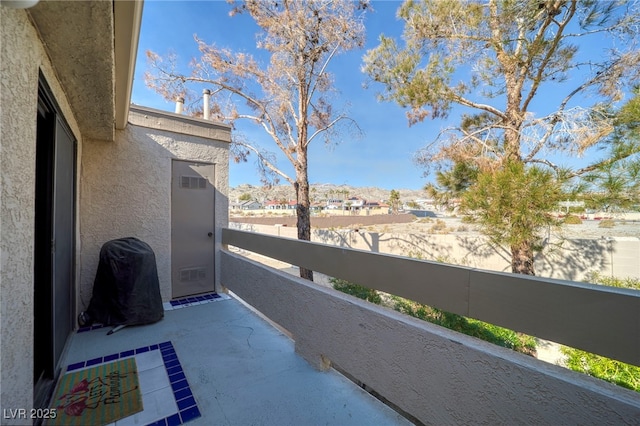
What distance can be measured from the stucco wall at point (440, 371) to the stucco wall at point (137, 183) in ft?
10.2

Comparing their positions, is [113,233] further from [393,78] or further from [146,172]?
[393,78]

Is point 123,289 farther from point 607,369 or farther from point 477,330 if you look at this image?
point 607,369

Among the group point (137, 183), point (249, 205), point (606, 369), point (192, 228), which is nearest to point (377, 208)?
point (249, 205)

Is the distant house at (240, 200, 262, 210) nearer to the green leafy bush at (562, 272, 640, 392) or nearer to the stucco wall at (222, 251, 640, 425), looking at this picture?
the green leafy bush at (562, 272, 640, 392)

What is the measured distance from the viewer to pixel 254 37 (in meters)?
8.07

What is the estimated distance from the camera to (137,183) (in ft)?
14.6

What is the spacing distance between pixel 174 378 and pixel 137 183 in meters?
3.24

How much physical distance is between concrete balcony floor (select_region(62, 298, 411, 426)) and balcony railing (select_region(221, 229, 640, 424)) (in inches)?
10.2

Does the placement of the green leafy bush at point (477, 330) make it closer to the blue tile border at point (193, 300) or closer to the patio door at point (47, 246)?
the blue tile border at point (193, 300)

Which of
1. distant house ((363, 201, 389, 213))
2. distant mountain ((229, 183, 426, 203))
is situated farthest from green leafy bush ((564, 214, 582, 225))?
distant house ((363, 201, 389, 213))

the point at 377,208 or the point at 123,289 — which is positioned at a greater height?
the point at 377,208

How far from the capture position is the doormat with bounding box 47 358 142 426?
208 centimetres

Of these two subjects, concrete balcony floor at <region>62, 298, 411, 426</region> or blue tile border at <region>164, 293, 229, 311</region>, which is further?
blue tile border at <region>164, 293, 229, 311</region>

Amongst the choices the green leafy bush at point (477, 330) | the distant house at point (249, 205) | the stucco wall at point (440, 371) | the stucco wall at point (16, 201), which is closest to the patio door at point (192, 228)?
the green leafy bush at point (477, 330)
